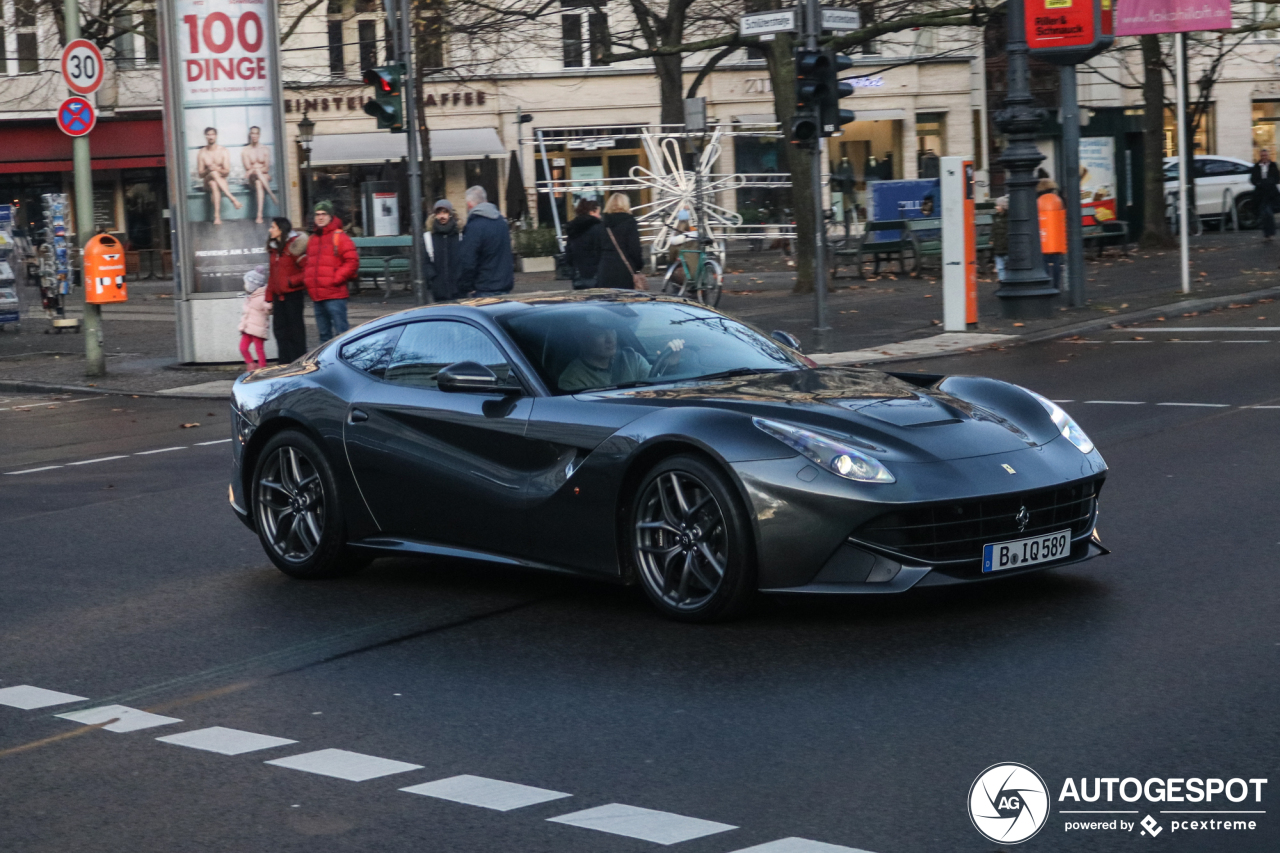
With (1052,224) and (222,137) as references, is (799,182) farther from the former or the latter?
(222,137)

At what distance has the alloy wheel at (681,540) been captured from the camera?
6852mm

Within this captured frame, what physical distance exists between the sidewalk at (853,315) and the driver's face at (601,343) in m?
11.1

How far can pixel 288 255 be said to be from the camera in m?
20.2

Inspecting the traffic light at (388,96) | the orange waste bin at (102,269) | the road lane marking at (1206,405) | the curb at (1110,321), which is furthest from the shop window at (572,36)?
the road lane marking at (1206,405)

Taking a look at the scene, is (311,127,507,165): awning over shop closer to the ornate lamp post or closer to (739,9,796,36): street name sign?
the ornate lamp post

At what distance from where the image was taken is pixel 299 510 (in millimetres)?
8609

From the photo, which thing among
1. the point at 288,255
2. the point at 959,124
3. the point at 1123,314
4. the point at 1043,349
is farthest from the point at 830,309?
the point at 959,124

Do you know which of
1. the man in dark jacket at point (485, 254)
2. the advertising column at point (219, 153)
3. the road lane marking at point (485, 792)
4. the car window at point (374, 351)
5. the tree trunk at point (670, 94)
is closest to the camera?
the road lane marking at point (485, 792)

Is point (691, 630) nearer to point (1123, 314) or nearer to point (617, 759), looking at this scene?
point (617, 759)

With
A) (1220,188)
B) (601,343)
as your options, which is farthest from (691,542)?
(1220,188)

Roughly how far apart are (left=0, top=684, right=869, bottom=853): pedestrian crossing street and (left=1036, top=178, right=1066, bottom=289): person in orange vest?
18553 mm

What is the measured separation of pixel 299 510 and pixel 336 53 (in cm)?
4665

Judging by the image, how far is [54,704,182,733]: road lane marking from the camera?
19.7 ft

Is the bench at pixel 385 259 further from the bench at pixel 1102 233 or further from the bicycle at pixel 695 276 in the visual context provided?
the bench at pixel 1102 233
